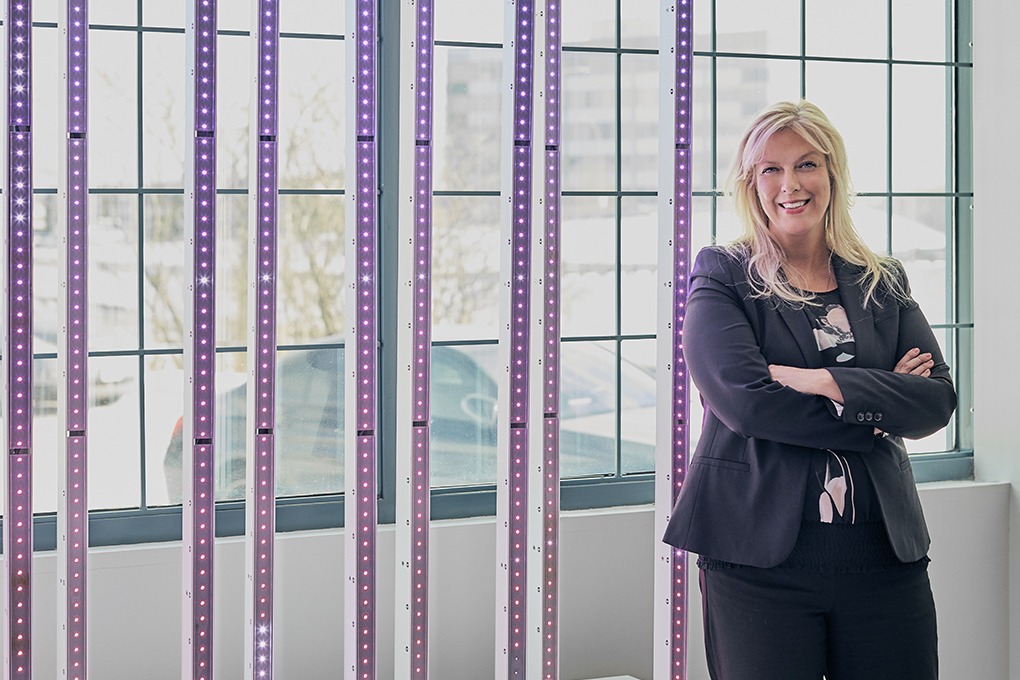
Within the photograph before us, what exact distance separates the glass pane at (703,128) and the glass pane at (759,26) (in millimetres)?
97

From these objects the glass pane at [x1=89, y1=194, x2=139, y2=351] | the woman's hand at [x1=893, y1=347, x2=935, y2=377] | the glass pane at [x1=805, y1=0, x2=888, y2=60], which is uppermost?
the glass pane at [x1=805, y1=0, x2=888, y2=60]

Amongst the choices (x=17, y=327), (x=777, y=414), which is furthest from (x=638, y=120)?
(x=17, y=327)

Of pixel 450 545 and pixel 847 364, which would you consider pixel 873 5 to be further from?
pixel 450 545

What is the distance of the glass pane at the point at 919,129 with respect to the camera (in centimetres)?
322

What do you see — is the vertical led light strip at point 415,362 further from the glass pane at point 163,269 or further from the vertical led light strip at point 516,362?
the glass pane at point 163,269

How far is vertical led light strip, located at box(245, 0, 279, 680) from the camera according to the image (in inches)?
81.4

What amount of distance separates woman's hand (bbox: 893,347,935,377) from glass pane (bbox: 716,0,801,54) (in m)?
1.49

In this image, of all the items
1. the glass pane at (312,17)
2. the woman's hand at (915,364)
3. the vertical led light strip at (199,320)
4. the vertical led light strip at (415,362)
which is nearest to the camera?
the woman's hand at (915,364)

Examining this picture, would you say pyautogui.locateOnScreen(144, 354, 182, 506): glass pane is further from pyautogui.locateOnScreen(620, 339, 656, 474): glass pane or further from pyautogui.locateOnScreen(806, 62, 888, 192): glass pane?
pyautogui.locateOnScreen(806, 62, 888, 192): glass pane

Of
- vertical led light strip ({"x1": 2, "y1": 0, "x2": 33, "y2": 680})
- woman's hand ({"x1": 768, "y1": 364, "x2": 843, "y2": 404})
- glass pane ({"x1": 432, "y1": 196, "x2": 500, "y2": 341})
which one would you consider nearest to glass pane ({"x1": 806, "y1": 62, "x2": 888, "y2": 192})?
glass pane ({"x1": 432, "y1": 196, "x2": 500, "y2": 341})

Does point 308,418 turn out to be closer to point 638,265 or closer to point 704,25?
point 638,265

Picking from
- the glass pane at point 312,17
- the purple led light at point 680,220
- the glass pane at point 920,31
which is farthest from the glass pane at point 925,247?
the glass pane at point 312,17

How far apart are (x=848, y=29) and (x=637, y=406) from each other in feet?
4.97

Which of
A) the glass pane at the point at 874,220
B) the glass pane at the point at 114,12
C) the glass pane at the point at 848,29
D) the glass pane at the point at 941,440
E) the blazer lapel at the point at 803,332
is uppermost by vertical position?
the glass pane at the point at 848,29
